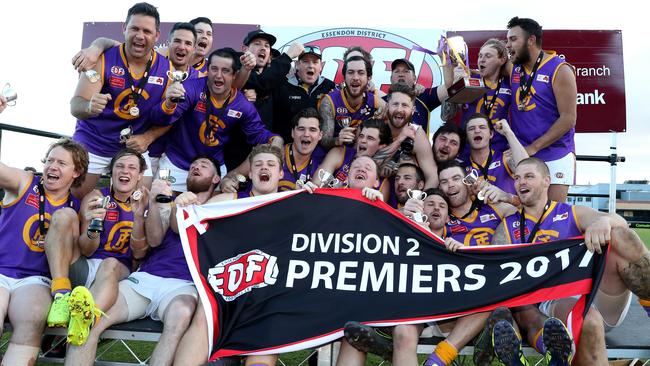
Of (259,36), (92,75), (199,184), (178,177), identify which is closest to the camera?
(92,75)

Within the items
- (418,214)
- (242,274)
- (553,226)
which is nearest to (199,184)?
(242,274)

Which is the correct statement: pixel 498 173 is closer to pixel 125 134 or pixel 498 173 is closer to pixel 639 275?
pixel 639 275

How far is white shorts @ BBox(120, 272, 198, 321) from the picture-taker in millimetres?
3668

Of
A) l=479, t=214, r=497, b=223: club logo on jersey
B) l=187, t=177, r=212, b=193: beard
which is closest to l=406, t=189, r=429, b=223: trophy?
l=479, t=214, r=497, b=223: club logo on jersey

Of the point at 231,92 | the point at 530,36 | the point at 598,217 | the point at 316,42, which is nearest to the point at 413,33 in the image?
the point at 316,42

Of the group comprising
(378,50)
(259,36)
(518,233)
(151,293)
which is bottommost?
(151,293)

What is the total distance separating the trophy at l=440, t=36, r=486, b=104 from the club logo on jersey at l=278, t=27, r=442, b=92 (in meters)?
2.24

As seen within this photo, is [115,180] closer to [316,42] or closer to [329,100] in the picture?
[329,100]

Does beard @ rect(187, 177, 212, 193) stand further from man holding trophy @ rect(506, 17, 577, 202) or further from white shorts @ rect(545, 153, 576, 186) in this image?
white shorts @ rect(545, 153, 576, 186)

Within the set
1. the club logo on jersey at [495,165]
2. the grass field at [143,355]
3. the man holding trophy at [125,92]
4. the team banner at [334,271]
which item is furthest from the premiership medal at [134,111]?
the club logo on jersey at [495,165]

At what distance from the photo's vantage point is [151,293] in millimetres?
3766

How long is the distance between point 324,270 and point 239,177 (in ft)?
3.87

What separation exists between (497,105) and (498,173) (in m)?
0.77

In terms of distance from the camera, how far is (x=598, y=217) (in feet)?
11.5
